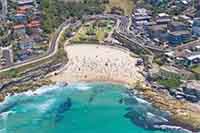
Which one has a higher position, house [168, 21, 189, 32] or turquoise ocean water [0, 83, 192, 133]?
house [168, 21, 189, 32]

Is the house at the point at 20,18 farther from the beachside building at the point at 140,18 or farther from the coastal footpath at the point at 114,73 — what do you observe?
the beachside building at the point at 140,18

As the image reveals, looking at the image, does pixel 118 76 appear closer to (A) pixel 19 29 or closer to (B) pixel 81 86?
(B) pixel 81 86

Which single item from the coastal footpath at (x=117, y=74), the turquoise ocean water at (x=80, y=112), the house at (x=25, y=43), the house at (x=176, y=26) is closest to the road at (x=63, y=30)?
the coastal footpath at (x=117, y=74)

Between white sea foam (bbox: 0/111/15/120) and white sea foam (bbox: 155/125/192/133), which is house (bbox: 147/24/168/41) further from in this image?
white sea foam (bbox: 0/111/15/120)

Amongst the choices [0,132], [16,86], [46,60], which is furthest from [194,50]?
[0,132]

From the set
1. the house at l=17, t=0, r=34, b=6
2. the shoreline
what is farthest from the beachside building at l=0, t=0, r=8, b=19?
the shoreline

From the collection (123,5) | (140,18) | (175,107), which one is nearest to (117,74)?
(175,107)

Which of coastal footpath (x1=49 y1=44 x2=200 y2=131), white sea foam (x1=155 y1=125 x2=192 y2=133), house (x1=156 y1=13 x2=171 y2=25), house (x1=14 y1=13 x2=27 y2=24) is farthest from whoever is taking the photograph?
house (x1=156 y1=13 x2=171 y2=25)
